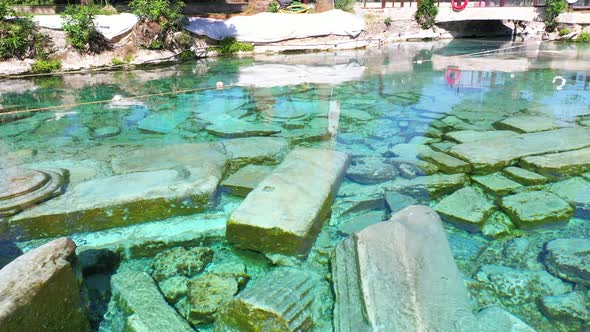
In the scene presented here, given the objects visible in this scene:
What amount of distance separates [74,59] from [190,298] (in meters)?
11.6

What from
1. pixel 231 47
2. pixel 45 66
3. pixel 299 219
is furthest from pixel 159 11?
pixel 299 219

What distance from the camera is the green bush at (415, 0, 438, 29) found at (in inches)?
793

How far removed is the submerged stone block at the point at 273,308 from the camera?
1.98 m

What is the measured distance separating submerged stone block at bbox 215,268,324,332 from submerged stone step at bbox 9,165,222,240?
1.31m

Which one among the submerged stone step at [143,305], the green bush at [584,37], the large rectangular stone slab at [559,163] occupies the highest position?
the green bush at [584,37]

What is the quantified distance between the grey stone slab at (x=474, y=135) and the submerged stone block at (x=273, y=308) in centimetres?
325

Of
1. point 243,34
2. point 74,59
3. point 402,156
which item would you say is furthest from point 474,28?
point 402,156

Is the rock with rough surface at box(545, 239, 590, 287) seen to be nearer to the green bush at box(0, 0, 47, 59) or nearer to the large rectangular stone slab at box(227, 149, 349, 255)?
the large rectangular stone slab at box(227, 149, 349, 255)

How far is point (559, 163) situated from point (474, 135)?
107 centimetres

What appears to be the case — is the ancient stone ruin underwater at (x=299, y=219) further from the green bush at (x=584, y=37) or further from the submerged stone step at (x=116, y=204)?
the green bush at (x=584, y=37)

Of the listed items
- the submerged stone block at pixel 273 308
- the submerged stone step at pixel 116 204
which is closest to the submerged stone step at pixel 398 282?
the submerged stone block at pixel 273 308

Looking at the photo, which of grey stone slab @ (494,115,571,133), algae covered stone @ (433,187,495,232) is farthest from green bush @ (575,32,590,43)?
algae covered stone @ (433,187,495,232)

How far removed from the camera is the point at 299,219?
110 inches

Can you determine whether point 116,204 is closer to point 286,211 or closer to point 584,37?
point 286,211
